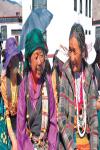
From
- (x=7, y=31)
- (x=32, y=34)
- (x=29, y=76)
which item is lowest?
(x=7, y=31)

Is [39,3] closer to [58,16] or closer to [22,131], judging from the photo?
[58,16]

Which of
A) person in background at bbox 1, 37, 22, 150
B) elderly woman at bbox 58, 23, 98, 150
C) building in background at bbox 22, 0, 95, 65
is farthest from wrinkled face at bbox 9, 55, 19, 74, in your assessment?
building in background at bbox 22, 0, 95, 65

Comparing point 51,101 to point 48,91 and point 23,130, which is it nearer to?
point 48,91

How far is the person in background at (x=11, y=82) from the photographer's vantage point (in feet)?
14.2

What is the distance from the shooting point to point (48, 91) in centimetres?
351

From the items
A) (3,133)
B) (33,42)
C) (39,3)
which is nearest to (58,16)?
(39,3)

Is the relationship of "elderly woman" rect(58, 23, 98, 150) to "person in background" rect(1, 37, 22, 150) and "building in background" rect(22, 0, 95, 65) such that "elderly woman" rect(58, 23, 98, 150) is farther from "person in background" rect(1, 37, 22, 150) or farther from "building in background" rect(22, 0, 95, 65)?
"building in background" rect(22, 0, 95, 65)

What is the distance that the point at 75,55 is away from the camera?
3.34 meters

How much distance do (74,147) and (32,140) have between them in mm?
359

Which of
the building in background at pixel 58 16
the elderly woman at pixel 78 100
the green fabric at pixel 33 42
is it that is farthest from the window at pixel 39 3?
the elderly woman at pixel 78 100

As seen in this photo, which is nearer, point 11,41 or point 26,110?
point 26,110

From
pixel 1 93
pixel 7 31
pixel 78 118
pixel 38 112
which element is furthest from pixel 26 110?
pixel 7 31

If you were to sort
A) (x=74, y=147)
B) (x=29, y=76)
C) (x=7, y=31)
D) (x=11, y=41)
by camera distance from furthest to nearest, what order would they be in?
(x=7, y=31) < (x=11, y=41) < (x=29, y=76) < (x=74, y=147)

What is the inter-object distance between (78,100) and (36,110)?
0.35 m
